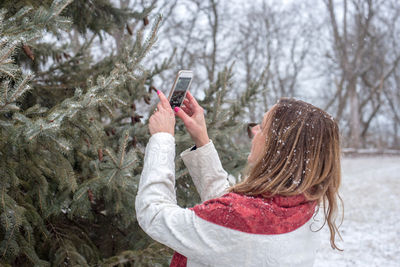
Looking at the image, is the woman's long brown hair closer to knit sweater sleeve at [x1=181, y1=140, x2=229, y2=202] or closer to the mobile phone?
knit sweater sleeve at [x1=181, y1=140, x2=229, y2=202]

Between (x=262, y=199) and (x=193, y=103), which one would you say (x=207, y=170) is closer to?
(x=193, y=103)

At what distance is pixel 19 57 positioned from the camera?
10.8ft

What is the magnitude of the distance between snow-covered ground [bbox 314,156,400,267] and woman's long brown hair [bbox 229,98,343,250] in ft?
18.6

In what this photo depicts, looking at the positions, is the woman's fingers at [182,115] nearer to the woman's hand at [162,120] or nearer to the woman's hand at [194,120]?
the woman's hand at [194,120]

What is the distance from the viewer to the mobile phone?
1.84 meters

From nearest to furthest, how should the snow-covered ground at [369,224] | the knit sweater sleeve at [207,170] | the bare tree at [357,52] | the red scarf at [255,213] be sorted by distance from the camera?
the red scarf at [255,213]
the knit sweater sleeve at [207,170]
the snow-covered ground at [369,224]
the bare tree at [357,52]

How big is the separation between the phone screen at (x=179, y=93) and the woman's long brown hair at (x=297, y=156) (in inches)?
17.4

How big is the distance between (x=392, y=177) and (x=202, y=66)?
13.0 m

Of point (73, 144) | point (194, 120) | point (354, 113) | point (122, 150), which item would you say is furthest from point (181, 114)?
point (354, 113)

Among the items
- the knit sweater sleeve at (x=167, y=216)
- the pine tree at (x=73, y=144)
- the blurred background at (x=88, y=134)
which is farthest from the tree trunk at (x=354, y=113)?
the knit sweater sleeve at (x=167, y=216)

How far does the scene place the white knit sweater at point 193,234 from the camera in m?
1.39

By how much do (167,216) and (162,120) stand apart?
1.28ft

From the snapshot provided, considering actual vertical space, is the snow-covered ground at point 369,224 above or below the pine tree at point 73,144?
below

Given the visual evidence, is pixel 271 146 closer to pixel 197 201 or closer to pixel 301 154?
pixel 301 154
